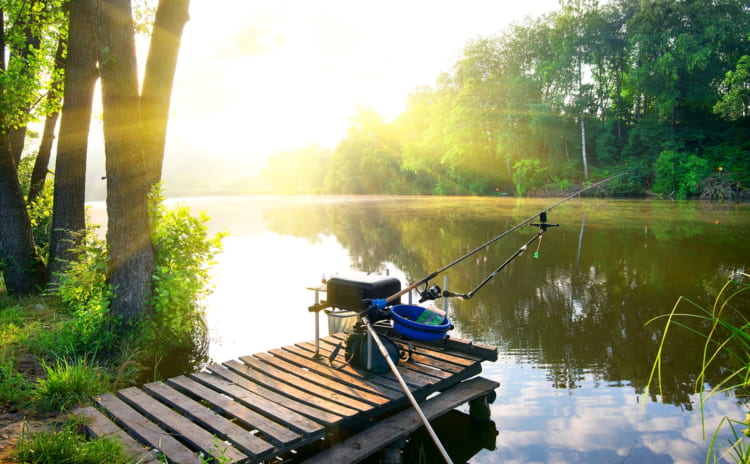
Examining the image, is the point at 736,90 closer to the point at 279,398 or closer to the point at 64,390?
the point at 279,398

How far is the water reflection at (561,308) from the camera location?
4.34 m

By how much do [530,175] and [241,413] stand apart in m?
36.5

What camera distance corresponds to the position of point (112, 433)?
3.38m

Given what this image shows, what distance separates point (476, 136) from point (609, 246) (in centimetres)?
2991

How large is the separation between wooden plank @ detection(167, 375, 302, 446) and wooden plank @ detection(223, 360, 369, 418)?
38cm

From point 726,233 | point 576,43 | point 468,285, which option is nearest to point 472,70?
point 576,43

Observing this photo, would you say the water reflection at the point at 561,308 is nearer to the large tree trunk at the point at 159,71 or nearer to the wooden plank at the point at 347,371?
the wooden plank at the point at 347,371

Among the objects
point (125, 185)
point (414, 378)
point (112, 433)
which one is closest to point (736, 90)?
point (414, 378)

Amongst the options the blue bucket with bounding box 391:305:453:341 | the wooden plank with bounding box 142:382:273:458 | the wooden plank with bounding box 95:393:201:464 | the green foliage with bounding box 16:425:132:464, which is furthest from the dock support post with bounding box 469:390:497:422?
the green foliage with bounding box 16:425:132:464

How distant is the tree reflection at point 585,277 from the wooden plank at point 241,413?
3.31m

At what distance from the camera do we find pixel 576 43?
34.5 metres

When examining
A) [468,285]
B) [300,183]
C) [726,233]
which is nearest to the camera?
[468,285]

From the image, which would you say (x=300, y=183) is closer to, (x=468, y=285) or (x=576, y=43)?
(x=576, y=43)

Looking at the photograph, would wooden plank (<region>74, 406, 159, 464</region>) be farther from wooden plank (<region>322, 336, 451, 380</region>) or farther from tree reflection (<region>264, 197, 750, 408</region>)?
tree reflection (<region>264, 197, 750, 408</region>)
